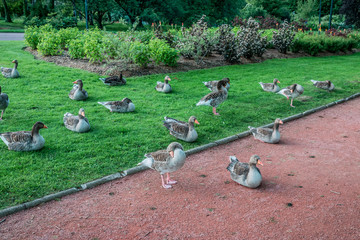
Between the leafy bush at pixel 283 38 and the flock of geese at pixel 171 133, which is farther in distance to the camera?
the leafy bush at pixel 283 38

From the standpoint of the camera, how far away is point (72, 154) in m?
6.98

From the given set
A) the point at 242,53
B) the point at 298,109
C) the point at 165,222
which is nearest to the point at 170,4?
the point at 242,53

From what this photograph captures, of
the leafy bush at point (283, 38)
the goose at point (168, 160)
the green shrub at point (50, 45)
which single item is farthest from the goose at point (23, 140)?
the leafy bush at point (283, 38)

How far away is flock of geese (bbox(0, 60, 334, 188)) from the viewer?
5943 mm

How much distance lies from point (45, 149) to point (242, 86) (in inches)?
346

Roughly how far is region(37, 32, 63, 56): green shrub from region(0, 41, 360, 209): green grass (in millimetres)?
839

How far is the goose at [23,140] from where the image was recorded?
6879 millimetres

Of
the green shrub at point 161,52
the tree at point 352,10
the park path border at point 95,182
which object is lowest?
the park path border at point 95,182

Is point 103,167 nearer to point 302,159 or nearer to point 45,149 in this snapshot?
point 45,149

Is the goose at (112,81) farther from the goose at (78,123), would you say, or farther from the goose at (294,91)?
the goose at (294,91)

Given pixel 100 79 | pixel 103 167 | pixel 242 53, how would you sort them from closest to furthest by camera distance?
1. pixel 103 167
2. pixel 100 79
3. pixel 242 53

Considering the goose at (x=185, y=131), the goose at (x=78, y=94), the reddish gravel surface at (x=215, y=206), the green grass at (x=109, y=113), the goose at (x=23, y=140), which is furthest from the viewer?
the goose at (x=78, y=94)

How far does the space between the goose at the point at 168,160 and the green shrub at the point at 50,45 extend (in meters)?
13.1

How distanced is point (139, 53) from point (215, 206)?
33.5 ft
